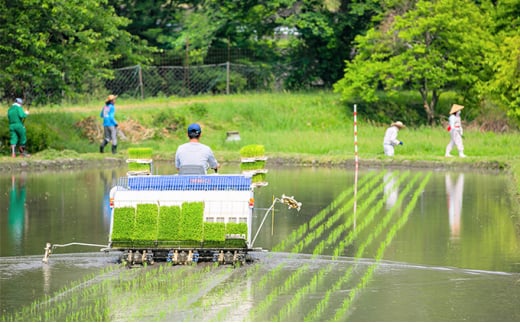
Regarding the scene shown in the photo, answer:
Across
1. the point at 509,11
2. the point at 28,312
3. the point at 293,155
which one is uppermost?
the point at 509,11

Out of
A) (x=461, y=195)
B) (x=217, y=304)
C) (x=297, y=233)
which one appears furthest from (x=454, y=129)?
(x=217, y=304)

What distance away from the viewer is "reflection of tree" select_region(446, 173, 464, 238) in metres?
18.0

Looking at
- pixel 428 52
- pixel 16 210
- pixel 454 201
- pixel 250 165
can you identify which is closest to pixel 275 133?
pixel 428 52

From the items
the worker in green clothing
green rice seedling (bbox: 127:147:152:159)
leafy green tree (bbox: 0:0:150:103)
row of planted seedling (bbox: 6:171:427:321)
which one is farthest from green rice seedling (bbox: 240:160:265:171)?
leafy green tree (bbox: 0:0:150:103)

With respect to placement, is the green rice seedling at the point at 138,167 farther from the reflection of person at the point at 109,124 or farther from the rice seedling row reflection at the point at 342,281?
the reflection of person at the point at 109,124

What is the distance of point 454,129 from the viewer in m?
30.9

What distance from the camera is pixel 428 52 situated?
41906 millimetres

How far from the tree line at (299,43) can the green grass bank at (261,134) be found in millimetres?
1127

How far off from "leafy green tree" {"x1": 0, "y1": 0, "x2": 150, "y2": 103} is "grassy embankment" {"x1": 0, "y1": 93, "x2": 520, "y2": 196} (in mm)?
1634

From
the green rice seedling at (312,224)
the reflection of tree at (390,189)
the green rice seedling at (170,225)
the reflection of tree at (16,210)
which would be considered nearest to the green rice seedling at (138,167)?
the reflection of tree at (16,210)

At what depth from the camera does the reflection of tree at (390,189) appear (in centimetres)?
2170

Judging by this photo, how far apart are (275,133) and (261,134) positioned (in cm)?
86

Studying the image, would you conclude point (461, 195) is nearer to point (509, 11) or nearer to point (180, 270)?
point (180, 270)

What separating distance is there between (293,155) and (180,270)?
57.7 feet
